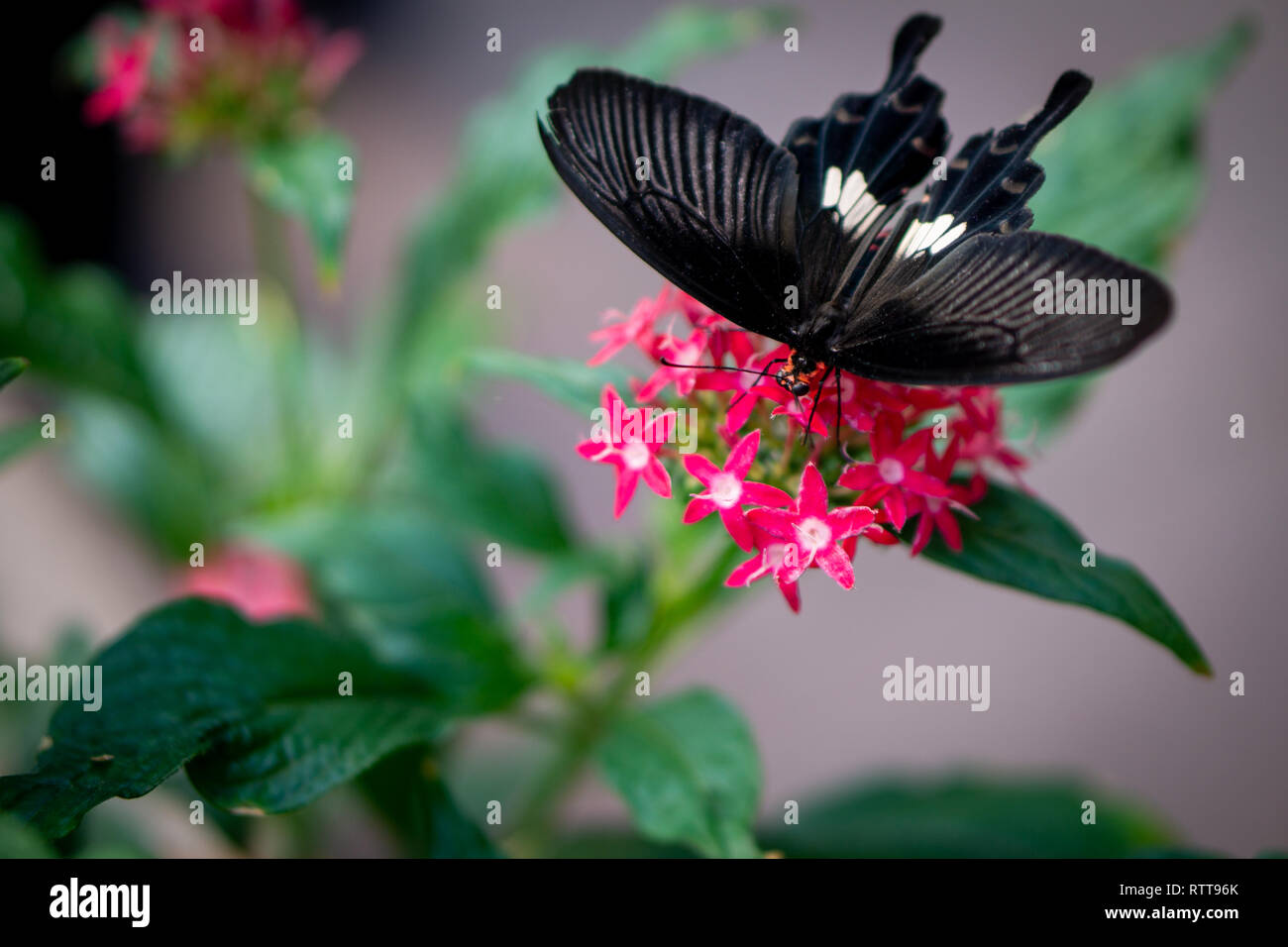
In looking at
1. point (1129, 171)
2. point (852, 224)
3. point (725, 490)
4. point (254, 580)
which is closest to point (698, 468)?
point (725, 490)

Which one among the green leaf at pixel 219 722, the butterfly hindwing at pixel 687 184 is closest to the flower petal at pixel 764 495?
the butterfly hindwing at pixel 687 184

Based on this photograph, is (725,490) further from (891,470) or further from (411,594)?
(411,594)

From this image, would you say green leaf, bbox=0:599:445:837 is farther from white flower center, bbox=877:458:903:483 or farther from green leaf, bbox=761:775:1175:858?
green leaf, bbox=761:775:1175:858

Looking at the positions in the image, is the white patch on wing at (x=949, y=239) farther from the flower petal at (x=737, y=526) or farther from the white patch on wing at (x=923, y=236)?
the flower petal at (x=737, y=526)

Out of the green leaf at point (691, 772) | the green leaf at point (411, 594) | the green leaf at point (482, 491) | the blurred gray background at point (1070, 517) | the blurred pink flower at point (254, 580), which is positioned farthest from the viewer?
the blurred gray background at point (1070, 517)

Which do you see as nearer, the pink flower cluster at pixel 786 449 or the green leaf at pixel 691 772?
the pink flower cluster at pixel 786 449

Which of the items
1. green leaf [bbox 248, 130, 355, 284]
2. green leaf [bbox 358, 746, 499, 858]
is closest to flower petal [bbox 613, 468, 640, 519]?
green leaf [bbox 358, 746, 499, 858]
